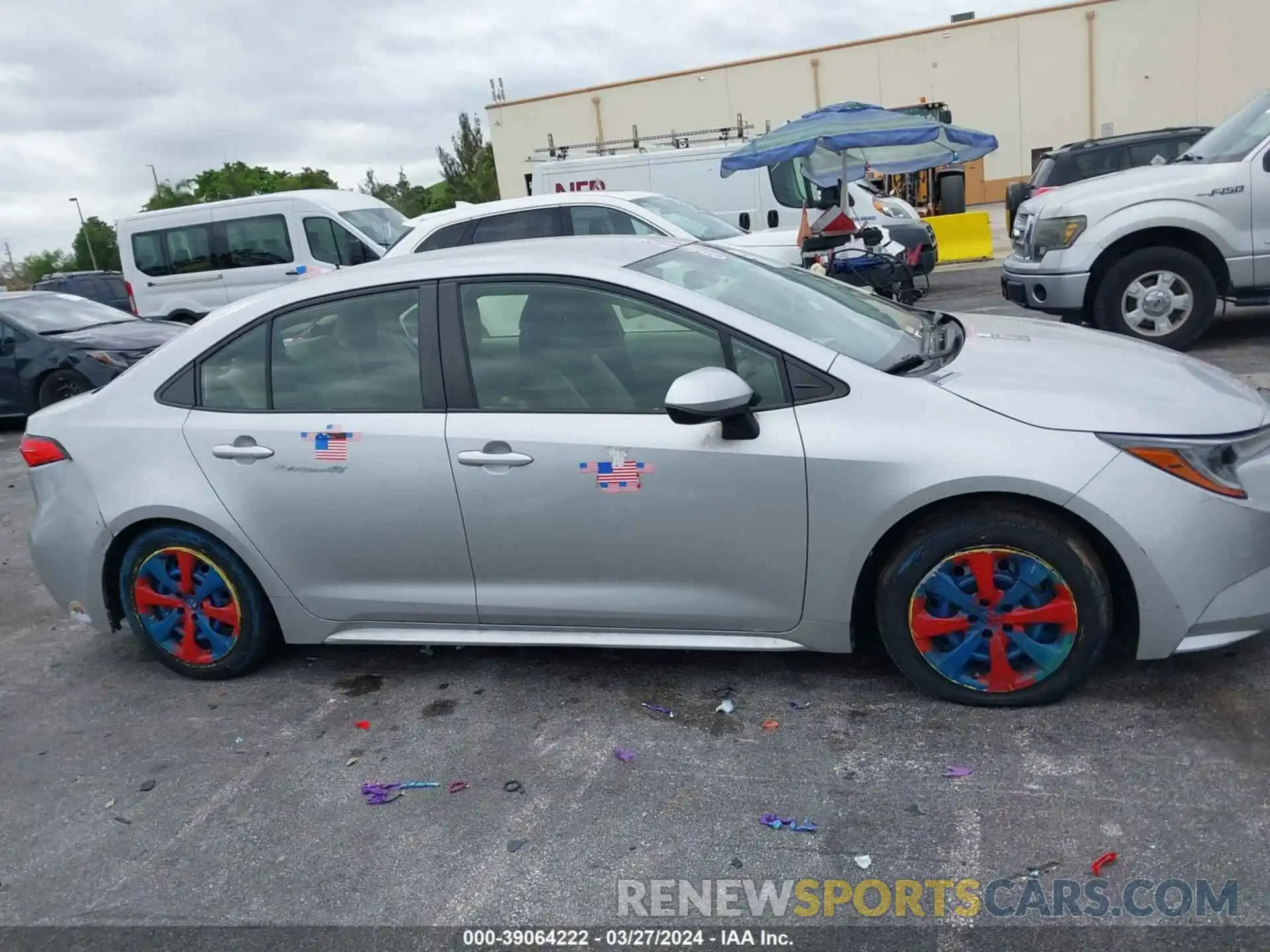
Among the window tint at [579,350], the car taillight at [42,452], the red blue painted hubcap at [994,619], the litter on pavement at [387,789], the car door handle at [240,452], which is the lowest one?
the litter on pavement at [387,789]

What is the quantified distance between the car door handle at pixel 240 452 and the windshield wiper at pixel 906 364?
2213 mm

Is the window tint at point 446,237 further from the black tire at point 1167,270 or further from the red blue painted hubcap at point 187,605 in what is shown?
the red blue painted hubcap at point 187,605

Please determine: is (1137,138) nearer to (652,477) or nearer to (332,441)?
(652,477)

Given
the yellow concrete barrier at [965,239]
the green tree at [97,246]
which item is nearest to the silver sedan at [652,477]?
the yellow concrete barrier at [965,239]

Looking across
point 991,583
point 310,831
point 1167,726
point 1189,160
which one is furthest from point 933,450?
point 1189,160

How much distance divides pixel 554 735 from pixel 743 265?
1.98 meters

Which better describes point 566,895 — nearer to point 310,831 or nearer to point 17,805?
point 310,831

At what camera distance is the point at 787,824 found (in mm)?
2922

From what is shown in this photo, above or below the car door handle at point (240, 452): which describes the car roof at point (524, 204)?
above

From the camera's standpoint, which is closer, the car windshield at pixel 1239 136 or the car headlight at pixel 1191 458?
the car headlight at pixel 1191 458

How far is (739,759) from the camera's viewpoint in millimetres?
3270

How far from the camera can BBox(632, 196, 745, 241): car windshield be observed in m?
10.3

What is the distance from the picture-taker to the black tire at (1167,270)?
25.7 feet

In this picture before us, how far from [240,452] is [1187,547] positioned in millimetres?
3176
